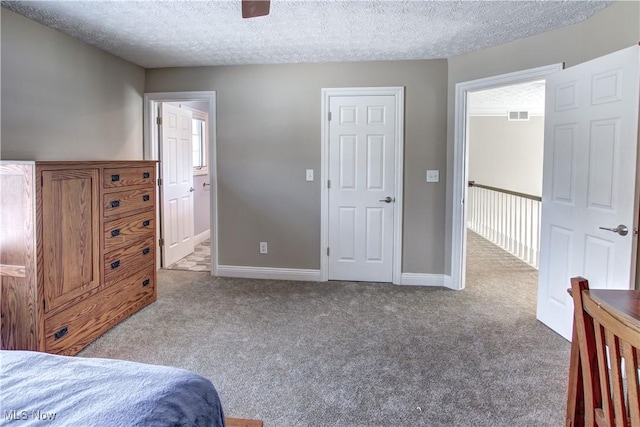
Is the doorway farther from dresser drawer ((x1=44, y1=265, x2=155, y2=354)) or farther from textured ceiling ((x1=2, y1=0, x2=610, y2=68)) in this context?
dresser drawer ((x1=44, y1=265, x2=155, y2=354))

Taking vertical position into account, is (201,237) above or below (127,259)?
below

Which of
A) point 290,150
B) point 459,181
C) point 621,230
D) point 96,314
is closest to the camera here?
point 621,230

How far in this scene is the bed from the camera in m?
Answer: 0.97

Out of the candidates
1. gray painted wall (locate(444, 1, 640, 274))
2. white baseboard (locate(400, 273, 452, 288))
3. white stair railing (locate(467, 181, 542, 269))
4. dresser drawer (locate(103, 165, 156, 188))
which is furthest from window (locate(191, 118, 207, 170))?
white stair railing (locate(467, 181, 542, 269))

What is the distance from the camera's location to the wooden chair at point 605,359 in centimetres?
87

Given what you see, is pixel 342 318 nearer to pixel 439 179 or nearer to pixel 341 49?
pixel 439 179

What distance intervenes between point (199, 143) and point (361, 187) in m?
3.48

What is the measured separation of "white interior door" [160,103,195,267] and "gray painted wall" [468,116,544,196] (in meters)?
5.70

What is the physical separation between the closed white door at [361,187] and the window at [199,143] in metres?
3.00

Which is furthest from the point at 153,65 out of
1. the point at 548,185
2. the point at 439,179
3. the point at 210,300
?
the point at 548,185

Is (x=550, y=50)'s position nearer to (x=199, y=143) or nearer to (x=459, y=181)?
(x=459, y=181)

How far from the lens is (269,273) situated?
4.39 metres

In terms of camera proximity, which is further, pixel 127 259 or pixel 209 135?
pixel 209 135

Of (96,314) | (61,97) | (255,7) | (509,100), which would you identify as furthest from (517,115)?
(96,314)
